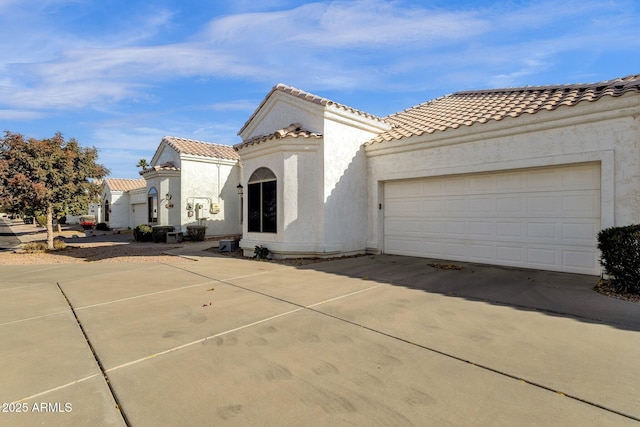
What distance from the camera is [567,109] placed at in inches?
273

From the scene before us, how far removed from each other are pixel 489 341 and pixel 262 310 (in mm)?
3157

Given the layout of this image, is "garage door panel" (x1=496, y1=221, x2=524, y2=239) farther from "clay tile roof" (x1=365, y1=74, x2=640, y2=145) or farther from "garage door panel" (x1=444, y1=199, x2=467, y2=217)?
"clay tile roof" (x1=365, y1=74, x2=640, y2=145)

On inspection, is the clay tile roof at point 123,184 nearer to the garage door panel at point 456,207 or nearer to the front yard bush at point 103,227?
the front yard bush at point 103,227

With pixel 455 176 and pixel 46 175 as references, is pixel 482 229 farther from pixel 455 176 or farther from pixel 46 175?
pixel 46 175

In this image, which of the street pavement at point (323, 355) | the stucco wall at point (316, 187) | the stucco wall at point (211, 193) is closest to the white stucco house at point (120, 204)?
the stucco wall at point (211, 193)

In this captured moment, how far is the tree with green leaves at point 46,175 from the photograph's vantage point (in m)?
11.9

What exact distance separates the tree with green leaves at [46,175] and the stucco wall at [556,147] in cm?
1318

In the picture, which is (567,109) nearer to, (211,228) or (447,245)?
(447,245)

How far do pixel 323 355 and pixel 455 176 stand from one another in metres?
7.17

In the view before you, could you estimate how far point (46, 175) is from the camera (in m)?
12.4

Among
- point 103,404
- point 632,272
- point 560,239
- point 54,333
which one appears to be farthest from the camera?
point 560,239

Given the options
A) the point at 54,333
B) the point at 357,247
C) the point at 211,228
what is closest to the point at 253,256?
the point at 357,247

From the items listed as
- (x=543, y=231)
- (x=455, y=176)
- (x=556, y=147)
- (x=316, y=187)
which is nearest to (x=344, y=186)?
(x=316, y=187)

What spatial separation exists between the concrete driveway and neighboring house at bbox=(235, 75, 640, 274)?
179 centimetres
